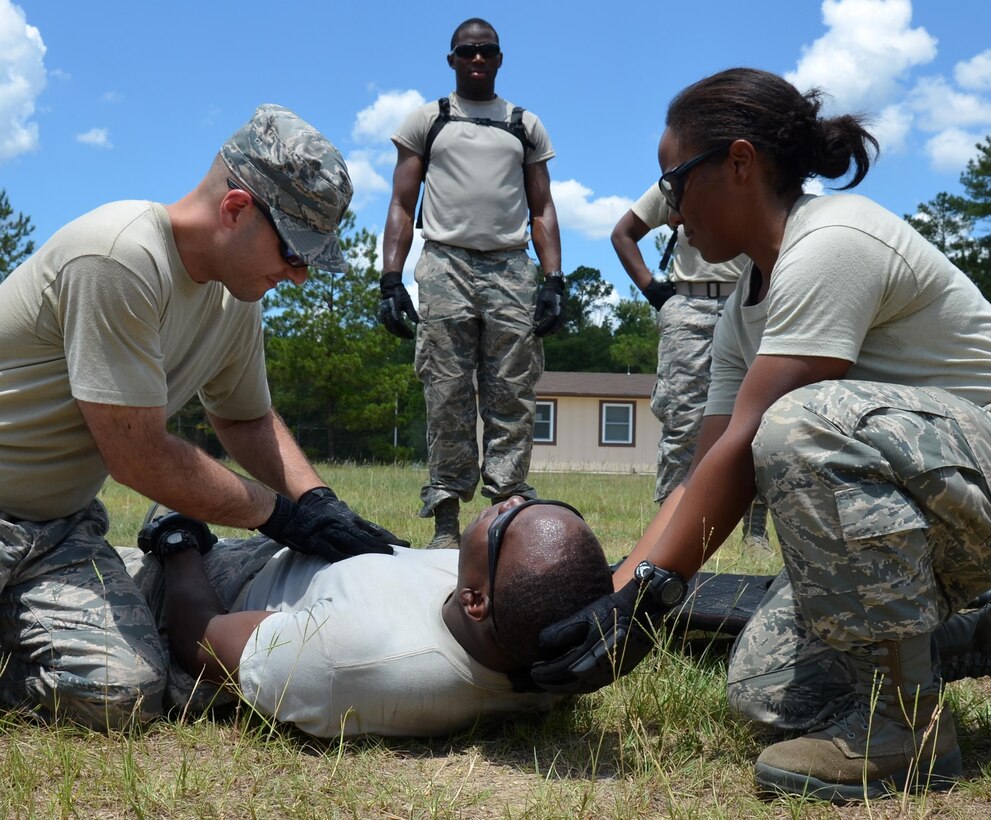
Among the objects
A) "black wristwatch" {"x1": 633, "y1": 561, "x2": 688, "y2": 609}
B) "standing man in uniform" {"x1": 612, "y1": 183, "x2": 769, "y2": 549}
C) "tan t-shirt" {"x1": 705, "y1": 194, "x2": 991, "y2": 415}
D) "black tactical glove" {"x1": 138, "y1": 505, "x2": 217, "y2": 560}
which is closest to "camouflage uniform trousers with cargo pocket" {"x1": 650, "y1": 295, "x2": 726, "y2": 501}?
"standing man in uniform" {"x1": 612, "y1": 183, "x2": 769, "y2": 549}

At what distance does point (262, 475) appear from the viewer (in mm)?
3891

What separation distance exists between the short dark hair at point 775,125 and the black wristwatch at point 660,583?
108cm

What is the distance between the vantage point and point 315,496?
11.9ft

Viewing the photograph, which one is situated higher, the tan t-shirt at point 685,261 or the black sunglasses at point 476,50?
the black sunglasses at point 476,50

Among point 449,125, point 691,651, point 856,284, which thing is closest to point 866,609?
point 856,284

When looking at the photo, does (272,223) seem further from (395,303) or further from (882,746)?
(395,303)

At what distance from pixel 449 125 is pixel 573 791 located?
4609 mm

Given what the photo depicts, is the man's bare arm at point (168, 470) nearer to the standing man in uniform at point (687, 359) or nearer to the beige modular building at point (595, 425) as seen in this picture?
the standing man in uniform at point (687, 359)

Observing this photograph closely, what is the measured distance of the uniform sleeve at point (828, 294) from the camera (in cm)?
249

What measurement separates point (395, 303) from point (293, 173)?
3.07m

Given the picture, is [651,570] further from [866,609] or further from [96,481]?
[96,481]

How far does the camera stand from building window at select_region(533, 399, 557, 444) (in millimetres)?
35094

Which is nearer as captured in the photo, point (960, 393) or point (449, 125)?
point (960, 393)

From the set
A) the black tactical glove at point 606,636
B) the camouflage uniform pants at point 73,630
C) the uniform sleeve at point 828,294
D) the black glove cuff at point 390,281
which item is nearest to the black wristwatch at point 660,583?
the black tactical glove at point 606,636
